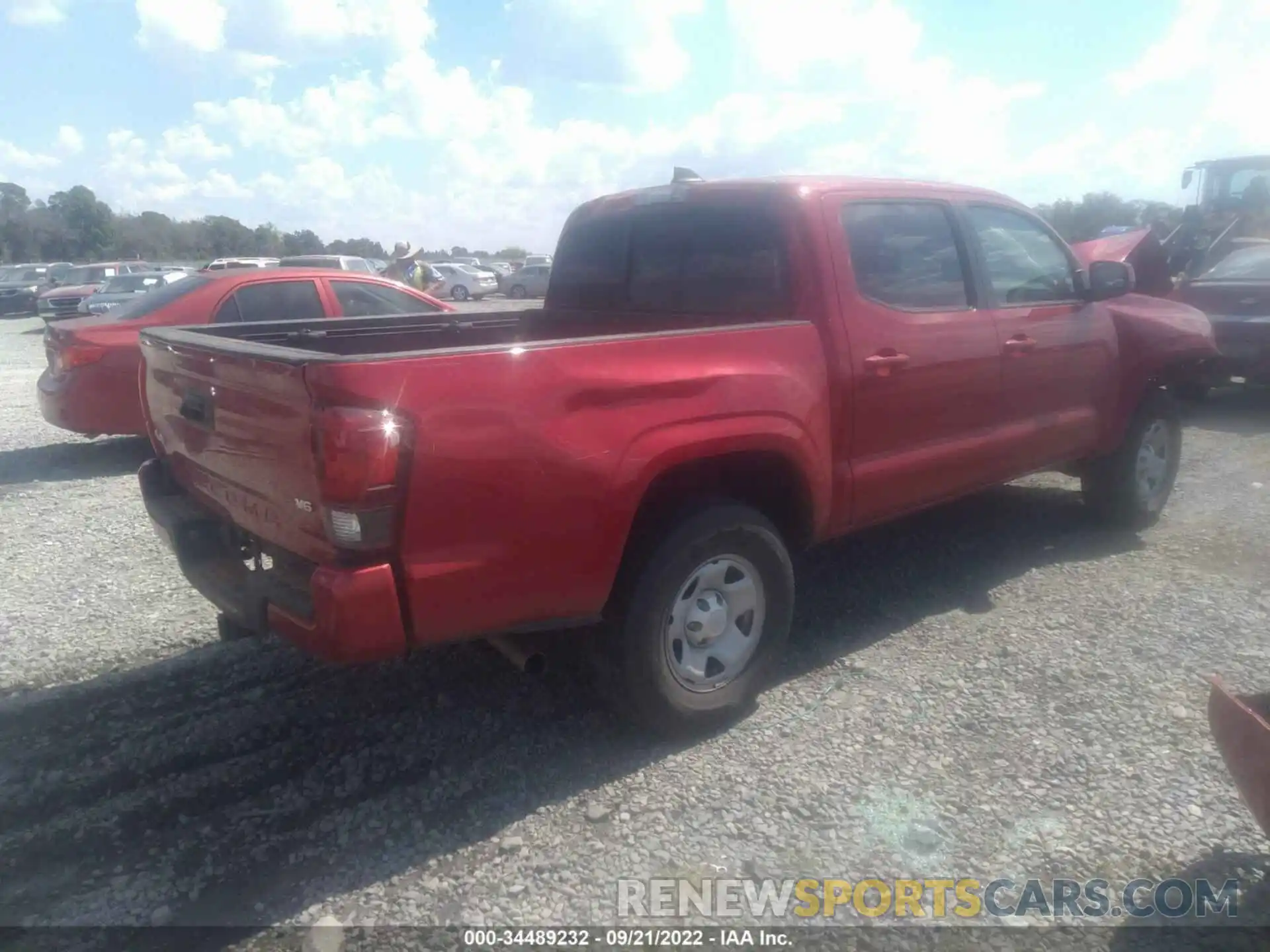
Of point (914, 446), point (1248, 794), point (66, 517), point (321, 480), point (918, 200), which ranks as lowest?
point (66, 517)

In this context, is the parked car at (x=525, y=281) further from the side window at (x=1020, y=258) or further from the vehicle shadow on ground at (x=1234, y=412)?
the side window at (x=1020, y=258)

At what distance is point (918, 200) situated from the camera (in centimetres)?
448

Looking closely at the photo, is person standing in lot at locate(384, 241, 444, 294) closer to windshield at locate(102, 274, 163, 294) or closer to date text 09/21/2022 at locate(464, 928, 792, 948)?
windshield at locate(102, 274, 163, 294)

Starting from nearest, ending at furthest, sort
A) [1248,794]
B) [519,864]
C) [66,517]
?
[1248,794]
[519,864]
[66,517]

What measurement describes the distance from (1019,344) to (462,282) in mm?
34825

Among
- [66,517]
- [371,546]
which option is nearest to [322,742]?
[371,546]

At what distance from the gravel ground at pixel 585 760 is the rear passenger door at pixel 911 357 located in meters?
0.76

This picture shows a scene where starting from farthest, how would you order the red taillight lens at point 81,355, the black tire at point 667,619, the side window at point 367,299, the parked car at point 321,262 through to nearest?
the parked car at point 321,262, the side window at point 367,299, the red taillight lens at point 81,355, the black tire at point 667,619

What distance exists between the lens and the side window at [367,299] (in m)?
8.16

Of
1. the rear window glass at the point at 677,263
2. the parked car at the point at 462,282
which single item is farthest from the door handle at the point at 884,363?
the parked car at the point at 462,282

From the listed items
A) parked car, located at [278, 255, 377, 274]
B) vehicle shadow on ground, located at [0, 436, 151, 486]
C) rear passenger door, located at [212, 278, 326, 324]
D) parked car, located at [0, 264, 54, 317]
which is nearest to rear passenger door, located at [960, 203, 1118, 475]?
rear passenger door, located at [212, 278, 326, 324]

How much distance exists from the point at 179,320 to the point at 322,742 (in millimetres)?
5229

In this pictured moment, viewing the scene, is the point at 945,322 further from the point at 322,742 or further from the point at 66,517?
the point at 66,517

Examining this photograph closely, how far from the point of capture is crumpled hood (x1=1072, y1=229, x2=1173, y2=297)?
7.92 metres
